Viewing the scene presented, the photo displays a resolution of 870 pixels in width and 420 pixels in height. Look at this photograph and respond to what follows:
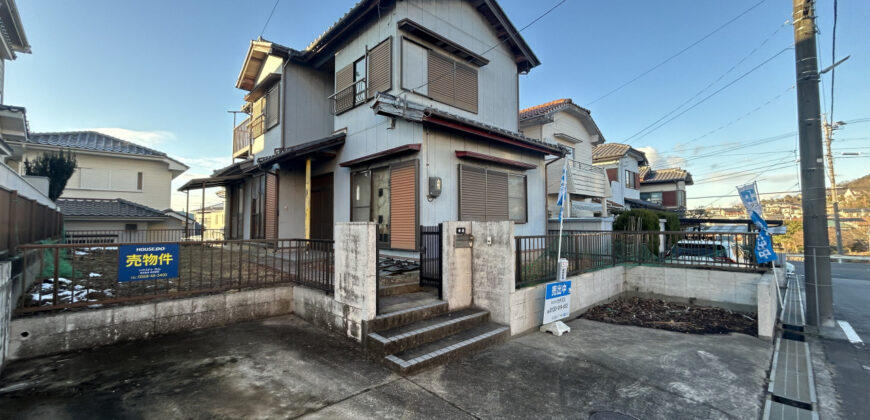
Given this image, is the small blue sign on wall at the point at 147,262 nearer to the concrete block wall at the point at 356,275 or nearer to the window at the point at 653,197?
the concrete block wall at the point at 356,275

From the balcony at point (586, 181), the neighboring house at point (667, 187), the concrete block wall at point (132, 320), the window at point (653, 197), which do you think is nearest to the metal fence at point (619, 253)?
the balcony at point (586, 181)

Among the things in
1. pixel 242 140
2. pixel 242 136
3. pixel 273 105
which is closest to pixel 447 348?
pixel 273 105

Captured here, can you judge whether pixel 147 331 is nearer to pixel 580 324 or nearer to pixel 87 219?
pixel 580 324

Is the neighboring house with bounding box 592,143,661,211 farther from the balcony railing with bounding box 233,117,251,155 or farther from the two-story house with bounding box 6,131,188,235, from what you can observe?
the two-story house with bounding box 6,131,188,235

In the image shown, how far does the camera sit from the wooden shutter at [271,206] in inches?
435

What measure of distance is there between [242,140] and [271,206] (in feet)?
19.0

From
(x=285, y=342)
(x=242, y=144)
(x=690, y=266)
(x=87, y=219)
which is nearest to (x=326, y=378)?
(x=285, y=342)

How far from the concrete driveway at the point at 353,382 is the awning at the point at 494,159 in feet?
15.0

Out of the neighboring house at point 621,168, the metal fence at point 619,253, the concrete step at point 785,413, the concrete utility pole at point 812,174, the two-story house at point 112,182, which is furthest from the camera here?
the neighboring house at point 621,168

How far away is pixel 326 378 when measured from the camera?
11.9 feet

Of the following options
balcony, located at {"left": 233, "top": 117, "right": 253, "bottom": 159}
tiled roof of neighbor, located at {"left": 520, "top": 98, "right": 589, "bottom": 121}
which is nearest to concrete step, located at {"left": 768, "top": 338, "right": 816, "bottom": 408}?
tiled roof of neighbor, located at {"left": 520, "top": 98, "right": 589, "bottom": 121}

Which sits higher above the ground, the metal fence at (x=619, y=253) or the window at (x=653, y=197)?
the window at (x=653, y=197)

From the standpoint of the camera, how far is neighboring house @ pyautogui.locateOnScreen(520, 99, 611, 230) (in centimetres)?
1251

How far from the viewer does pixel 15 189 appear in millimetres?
5348
